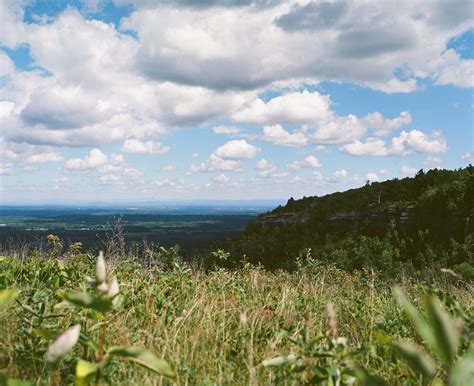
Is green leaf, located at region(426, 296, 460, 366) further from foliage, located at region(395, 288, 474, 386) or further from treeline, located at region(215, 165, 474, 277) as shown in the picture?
treeline, located at region(215, 165, 474, 277)

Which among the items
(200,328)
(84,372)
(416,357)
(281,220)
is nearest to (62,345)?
(84,372)

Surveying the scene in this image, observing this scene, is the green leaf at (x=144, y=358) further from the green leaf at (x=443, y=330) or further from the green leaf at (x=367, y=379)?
the green leaf at (x=443, y=330)

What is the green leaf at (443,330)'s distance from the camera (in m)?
1.11

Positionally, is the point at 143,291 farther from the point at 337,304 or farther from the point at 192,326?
the point at 337,304

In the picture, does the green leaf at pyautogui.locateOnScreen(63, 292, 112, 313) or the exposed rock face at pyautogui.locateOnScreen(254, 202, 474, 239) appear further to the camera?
the exposed rock face at pyautogui.locateOnScreen(254, 202, 474, 239)

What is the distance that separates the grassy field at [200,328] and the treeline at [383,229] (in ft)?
143

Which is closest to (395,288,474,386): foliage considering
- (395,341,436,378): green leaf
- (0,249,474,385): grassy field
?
(395,341,436,378): green leaf

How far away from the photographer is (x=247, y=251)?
68562mm

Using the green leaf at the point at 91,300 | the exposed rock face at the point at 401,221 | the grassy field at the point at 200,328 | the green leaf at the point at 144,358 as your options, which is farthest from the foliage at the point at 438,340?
the exposed rock face at the point at 401,221

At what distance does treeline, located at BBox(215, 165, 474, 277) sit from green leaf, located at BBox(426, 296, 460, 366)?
47.7 m

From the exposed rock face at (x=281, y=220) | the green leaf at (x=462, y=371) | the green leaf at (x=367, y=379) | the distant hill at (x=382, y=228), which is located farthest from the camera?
the exposed rock face at (x=281, y=220)

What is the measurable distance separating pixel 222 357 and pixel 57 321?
1.30 m

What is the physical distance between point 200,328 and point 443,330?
2819 mm

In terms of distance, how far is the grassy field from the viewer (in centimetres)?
282
